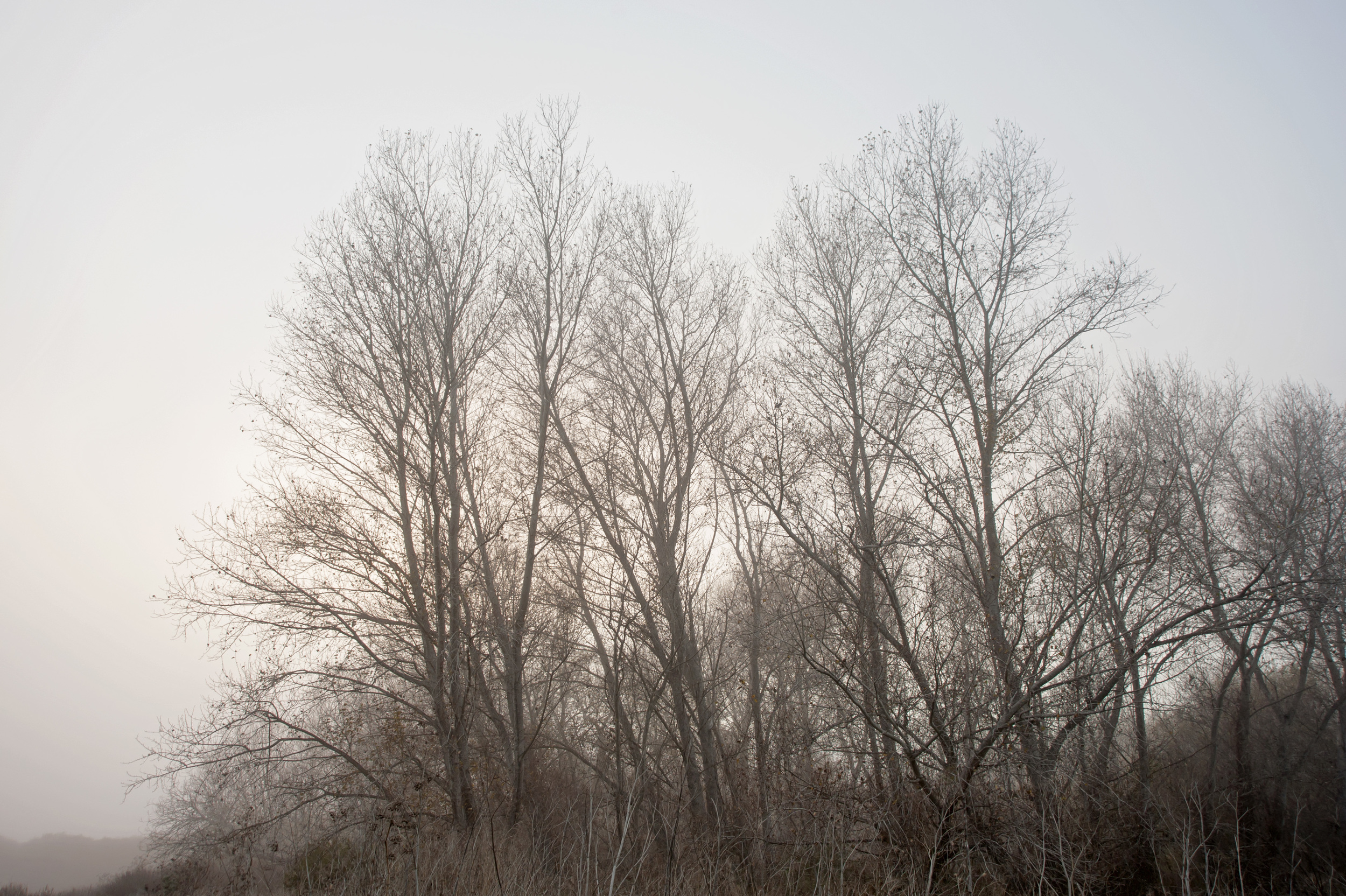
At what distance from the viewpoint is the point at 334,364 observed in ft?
35.0

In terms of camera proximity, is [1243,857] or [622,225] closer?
[1243,857]

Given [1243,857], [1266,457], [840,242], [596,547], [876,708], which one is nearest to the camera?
[876,708]

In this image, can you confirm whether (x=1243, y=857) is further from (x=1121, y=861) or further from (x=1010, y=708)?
(x=1010, y=708)

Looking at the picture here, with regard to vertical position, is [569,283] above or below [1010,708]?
above

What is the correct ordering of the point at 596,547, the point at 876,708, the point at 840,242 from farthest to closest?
1. the point at 840,242
2. the point at 596,547
3. the point at 876,708

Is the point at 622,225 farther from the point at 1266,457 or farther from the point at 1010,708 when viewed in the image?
the point at 1266,457

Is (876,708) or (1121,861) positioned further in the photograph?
(1121,861)

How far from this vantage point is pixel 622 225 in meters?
12.2

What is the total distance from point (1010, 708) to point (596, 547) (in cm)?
626

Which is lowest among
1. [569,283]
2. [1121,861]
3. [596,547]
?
[1121,861]

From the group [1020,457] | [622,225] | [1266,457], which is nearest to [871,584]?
[1020,457]

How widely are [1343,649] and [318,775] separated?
1776 cm

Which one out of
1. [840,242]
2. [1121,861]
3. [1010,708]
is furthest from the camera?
[840,242]

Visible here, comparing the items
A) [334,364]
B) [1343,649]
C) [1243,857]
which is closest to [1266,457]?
[1343,649]
